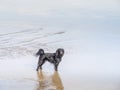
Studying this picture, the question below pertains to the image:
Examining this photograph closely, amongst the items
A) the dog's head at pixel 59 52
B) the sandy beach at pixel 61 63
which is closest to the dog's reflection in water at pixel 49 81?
the sandy beach at pixel 61 63

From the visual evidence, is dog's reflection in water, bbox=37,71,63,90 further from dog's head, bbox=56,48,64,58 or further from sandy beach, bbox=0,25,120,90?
dog's head, bbox=56,48,64,58

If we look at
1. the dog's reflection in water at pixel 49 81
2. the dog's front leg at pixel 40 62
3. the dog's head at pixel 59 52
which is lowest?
the dog's reflection in water at pixel 49 81

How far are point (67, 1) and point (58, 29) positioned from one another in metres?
0.18

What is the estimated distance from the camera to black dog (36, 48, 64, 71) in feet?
5.14

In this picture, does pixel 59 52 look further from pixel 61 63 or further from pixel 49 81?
pixel 49 81

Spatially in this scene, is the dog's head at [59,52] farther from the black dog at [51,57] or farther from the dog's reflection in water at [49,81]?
the dog's reflection in water at [49,81]

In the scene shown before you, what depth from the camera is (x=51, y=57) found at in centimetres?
158

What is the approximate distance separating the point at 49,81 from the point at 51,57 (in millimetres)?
142

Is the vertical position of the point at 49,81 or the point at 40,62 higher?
the point at 40,62

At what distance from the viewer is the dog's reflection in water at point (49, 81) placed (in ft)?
5.14

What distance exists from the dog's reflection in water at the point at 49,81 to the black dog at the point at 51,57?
0.04m

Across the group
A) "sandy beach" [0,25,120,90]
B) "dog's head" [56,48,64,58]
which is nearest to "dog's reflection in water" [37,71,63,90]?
"sandy beach" [0,25,120,90]

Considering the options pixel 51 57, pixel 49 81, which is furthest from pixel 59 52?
pixel 49 81

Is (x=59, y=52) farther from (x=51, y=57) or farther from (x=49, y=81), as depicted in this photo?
(x=49, y=81)
